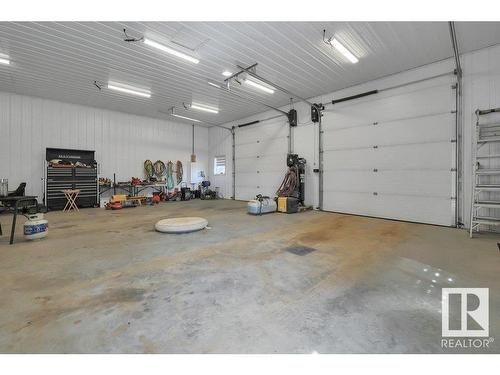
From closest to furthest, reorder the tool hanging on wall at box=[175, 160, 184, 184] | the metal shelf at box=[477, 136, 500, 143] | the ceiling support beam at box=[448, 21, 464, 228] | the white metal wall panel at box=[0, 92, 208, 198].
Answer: the metal shelf at box=[477, 136, 500, 143]
the ceiling support beam at box=[448, 21, 464, 228]
the white metal wall panel at box=[0, 92, 208, 198]
the tool hanging on wall at box=[175, 160, 184, 184]

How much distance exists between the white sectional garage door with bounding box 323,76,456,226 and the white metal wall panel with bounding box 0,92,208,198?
7.28 m

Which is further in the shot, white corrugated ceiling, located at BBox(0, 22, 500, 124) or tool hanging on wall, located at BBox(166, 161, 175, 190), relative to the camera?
tool hanging on wall, located at BBox(166, 161, 175, 190)

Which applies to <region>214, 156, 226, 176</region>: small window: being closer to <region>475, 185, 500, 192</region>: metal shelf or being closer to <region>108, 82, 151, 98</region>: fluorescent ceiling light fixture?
<region>108, 82, 151, 98</region>: fluorescent ceiling light fixture

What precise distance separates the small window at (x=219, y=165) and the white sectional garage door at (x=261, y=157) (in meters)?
1.05

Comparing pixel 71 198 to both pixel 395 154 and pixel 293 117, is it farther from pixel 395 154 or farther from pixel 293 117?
pixel 395 154

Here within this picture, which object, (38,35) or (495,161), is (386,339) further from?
(38,35)

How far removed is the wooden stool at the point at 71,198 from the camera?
757 cm

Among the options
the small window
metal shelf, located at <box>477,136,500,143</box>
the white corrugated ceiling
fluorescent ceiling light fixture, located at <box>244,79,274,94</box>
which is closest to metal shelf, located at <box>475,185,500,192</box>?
metal shelf, located at <box>477,136,500,143</box>

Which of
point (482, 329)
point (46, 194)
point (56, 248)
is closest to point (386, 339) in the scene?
point (482, 329)

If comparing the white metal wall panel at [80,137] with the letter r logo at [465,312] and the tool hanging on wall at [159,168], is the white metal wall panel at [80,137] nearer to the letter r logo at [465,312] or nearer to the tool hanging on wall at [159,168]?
the tool hanging on wall at [159,168]

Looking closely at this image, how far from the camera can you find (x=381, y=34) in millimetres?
4406

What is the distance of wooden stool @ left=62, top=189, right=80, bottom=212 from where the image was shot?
7.57 m

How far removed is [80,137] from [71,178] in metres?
1.66

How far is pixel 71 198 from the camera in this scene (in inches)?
304
